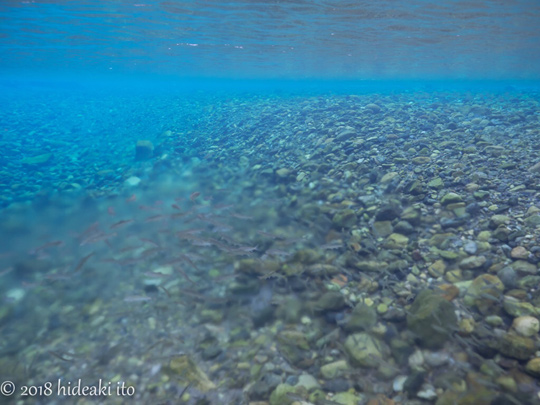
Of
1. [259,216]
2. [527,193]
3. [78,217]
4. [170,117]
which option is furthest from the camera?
[170,117]

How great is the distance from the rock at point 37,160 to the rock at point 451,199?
18.3 m

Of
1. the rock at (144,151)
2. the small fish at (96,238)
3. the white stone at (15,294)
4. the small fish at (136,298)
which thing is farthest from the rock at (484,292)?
the rock at (144,151)

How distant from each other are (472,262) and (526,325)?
4.57 feet

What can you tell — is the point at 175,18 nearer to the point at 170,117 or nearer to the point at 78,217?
the point at 170,117

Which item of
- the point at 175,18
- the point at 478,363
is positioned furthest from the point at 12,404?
the point at 175,18

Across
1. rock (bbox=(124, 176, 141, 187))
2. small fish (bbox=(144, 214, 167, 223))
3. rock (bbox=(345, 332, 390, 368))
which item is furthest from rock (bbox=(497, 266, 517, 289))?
rock (bbox=(124, 176, 141, 187))

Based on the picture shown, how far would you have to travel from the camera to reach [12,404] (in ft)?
13.1

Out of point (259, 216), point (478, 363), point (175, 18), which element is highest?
point (175, 18)

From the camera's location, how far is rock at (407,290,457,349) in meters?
3.90

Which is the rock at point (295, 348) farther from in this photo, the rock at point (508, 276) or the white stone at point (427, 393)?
the rock at point (508, 276)

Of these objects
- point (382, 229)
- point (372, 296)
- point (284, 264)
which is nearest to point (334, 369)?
point (372, 296)

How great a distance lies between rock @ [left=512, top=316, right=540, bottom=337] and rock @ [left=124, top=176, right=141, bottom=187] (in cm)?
1219

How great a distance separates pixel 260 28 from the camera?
25.1 meters

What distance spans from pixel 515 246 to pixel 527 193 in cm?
237
